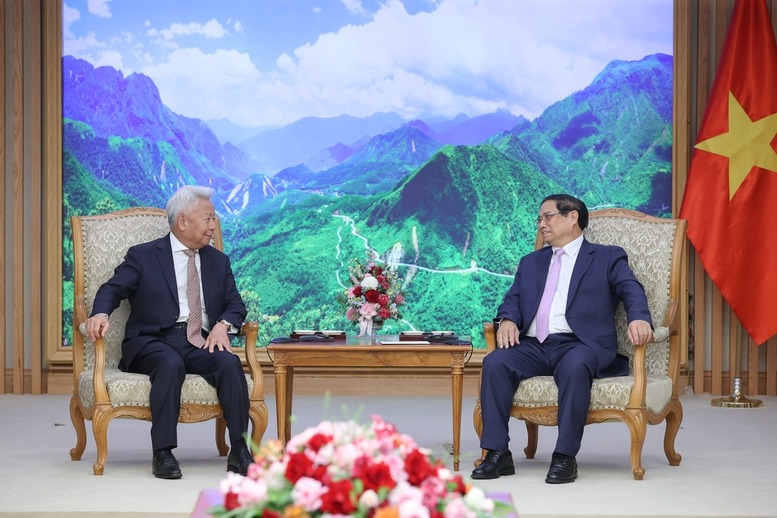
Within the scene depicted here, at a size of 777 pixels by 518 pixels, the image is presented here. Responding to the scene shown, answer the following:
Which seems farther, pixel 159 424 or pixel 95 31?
pixel 95 31

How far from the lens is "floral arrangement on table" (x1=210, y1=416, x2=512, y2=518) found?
77.8 inches

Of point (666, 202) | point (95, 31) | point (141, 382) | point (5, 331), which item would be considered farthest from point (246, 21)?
point (141, 382)

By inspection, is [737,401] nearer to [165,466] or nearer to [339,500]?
[165,466]

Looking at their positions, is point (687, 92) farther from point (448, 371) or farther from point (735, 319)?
point (448, 371)

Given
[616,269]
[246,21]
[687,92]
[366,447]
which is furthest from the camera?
[246,21]

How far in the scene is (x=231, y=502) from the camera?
2.11 meters

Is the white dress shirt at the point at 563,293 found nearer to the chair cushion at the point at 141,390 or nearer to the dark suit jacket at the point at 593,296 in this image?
the dark suit jacket at the point at 593,296

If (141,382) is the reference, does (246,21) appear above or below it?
above

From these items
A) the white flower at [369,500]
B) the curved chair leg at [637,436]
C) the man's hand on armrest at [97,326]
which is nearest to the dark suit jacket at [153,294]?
the man's hand on armrest at [97,326]

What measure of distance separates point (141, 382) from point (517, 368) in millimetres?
1528

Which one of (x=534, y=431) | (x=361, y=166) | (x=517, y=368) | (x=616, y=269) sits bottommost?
(x=534, y=431)

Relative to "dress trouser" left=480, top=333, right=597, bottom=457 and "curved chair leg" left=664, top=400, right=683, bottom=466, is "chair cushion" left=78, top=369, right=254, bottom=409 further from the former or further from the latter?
"curved chair leg" left=664, top=400, right=683, bottom=466

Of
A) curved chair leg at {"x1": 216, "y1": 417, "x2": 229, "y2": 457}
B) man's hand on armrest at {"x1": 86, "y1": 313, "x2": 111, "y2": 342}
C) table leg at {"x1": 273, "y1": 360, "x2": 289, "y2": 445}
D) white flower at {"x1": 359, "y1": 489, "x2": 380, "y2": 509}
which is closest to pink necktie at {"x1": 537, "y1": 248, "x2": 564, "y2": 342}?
table leg at {"x1": 273, "y1": 360, "x2": 289, "y2": 445}

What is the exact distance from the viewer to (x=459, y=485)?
214cm
